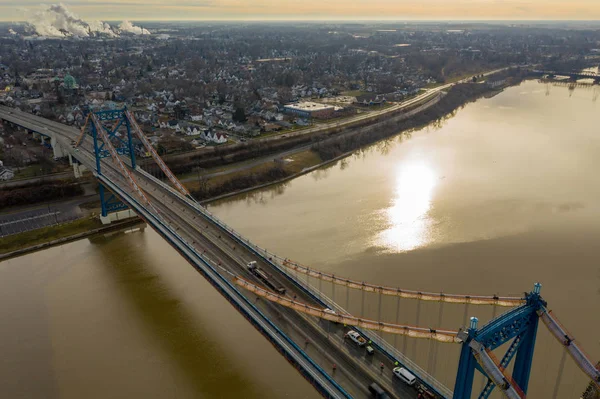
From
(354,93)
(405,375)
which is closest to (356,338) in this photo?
(405,375)

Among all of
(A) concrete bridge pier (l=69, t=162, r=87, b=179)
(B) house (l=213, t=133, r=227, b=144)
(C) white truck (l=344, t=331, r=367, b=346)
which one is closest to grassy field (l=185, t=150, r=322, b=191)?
(B) house (l=213, t=133, r=227, b=144)

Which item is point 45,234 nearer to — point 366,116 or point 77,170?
point 77,170

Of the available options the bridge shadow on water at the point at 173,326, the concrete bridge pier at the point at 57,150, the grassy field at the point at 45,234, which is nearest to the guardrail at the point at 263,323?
the bridge shadow on water at the point at 173,326

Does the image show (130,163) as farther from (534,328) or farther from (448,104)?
(448,104)

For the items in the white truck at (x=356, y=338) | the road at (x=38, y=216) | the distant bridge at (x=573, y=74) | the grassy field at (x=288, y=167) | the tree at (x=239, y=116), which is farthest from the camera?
the distant bridge at (x=573, y=74)

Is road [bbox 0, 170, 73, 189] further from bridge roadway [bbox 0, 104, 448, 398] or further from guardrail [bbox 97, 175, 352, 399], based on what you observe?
guardrail [bbox 97, 175, 352, 399]

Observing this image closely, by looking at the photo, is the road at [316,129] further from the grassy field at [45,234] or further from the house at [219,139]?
the grassy field at [45,234]
